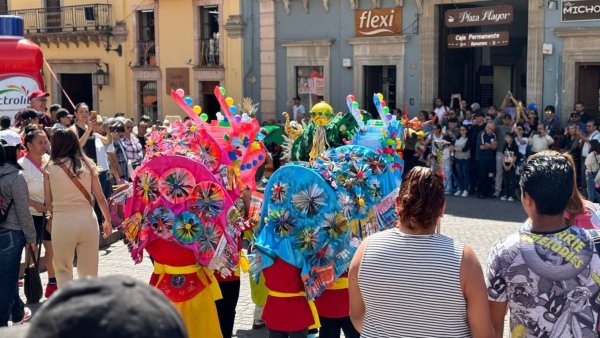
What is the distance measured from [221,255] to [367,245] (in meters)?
1.98

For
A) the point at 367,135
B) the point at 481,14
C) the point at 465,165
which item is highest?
the point at 481,14

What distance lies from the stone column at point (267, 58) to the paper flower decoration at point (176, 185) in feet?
54.2

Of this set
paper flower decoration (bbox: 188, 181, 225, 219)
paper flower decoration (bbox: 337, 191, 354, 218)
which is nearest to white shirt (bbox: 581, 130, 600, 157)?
paper flower decoration (bbox: 337, 191, 354, 218)

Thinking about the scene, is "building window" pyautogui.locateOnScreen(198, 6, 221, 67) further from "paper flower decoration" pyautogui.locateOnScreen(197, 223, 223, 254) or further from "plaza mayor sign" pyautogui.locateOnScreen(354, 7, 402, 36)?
"paper flower decoration" pyautogui.locateOnScreen(197, 223, 223, 254)

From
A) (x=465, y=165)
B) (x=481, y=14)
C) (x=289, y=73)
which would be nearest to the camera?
(x=465, y=165)

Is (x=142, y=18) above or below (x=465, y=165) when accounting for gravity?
above

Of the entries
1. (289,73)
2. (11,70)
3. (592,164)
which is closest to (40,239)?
(11,70)

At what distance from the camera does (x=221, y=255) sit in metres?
5.33

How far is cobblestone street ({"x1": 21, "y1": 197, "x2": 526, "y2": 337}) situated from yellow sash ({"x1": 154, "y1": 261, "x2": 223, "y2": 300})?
118cm

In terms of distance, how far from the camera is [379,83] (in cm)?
2028

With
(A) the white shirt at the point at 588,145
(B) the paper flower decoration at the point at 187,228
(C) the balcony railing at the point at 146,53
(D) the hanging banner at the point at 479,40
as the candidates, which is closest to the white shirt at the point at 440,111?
(D) the hanging banner at the point at 479,40

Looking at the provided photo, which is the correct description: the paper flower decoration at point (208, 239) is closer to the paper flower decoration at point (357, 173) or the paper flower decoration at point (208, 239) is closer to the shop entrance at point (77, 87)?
the paper flower decoration at point (357, 173)

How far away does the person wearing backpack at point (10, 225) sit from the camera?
5.93m

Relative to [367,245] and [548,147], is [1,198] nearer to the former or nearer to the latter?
[367,245]
